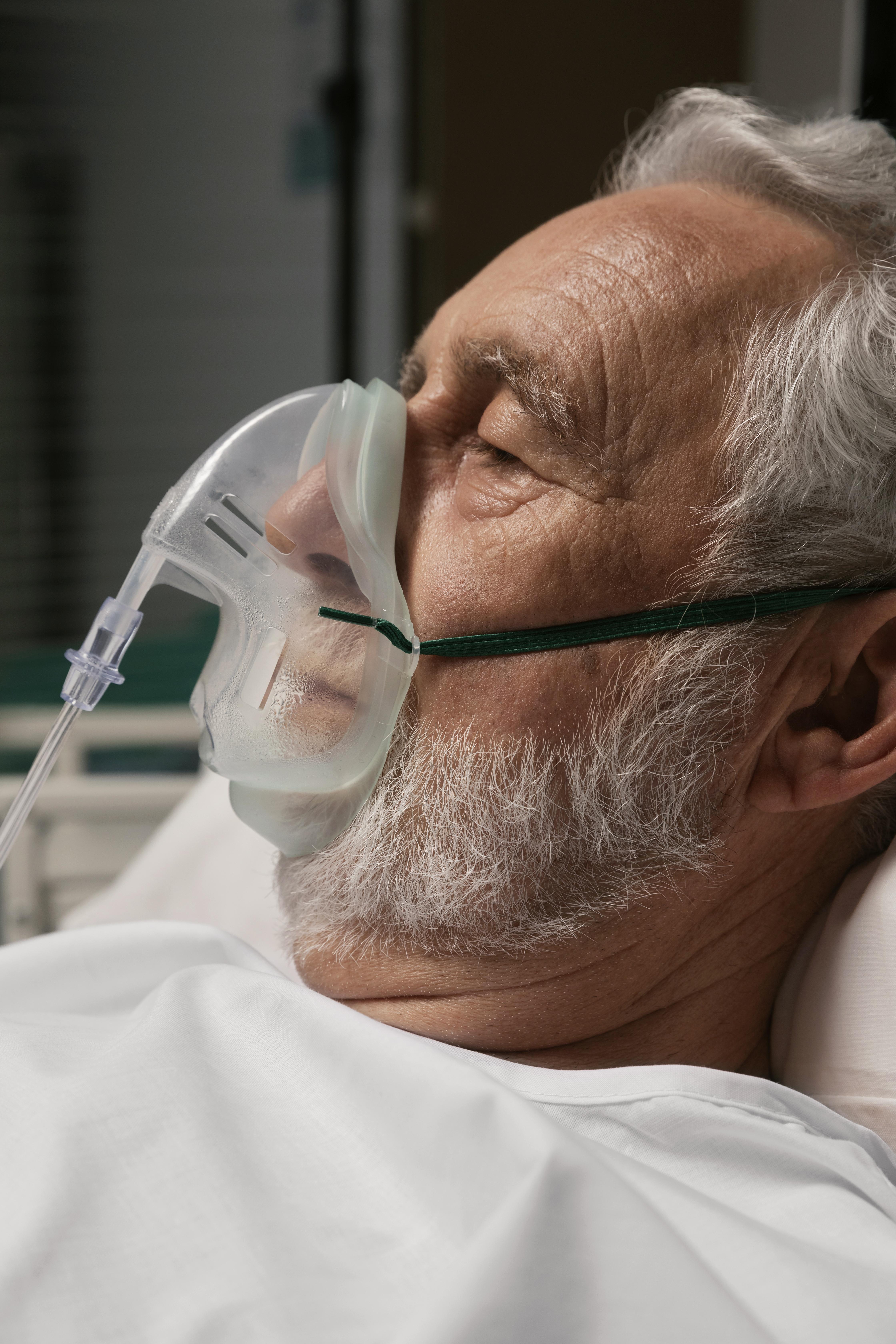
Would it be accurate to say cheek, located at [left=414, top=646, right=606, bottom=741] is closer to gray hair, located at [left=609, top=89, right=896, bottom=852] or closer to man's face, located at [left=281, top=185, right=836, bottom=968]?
man's face, located at [left=281, top=185, right=836, bottom=968]

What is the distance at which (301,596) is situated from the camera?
3.42 feet

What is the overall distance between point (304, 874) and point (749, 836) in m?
0.44

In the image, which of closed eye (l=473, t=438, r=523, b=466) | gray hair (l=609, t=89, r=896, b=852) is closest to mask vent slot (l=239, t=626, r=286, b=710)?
closed eye (l=473, t=438, r=523, b=466)

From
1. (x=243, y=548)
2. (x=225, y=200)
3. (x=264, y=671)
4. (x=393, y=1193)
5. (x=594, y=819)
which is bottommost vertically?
(x=393, y=1193)

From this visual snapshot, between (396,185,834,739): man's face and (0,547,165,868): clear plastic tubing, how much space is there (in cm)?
25

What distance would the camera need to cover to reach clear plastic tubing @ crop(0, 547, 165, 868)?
38.7 inches

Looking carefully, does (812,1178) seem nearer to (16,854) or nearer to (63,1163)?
(63,1163)

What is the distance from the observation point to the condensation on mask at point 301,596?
1.02m

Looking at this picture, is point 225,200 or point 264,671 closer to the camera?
point 264,671

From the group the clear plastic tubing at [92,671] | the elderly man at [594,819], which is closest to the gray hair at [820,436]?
the elderly man at [594,819]

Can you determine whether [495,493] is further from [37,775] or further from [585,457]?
[37,775]

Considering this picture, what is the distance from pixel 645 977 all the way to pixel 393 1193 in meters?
0.33

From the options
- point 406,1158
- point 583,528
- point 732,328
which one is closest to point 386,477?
point 583,528

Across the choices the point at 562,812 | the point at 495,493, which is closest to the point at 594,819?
the point at 562,812
